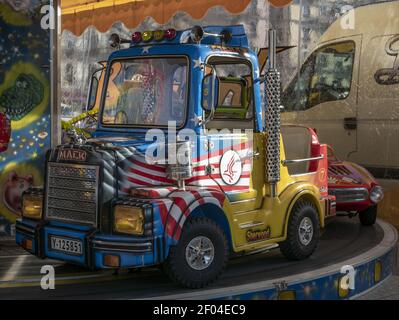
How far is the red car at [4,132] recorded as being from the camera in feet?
23.6

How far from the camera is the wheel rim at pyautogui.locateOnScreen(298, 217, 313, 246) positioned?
258 inches

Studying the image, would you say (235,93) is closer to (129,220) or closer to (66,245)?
(129,220)

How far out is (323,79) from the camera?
1066cm

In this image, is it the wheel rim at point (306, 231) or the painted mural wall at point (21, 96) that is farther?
the painted mural wall at point (21, 96)

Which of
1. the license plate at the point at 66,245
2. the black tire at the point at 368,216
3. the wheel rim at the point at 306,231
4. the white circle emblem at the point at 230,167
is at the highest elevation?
the white circle emblem at the point at 230,167

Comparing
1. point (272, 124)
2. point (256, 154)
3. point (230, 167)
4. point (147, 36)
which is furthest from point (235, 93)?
point (147, 36)

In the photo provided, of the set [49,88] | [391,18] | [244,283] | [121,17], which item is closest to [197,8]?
[121,17]

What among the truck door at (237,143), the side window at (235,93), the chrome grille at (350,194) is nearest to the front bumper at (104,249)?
the truck door at (237,143)

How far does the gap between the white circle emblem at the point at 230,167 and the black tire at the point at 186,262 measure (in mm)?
499

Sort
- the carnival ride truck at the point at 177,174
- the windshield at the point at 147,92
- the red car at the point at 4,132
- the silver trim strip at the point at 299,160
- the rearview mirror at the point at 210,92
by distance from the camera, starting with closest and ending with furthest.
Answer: the carnival ride truck at the point at 177,174 → the rearview mirror at the point at 210,92 → the windshield at the point at 147,92 → the silver trim strip at the point at 299,160 → the red car at the point at 4,132

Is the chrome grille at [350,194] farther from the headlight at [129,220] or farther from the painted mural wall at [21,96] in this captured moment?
the headlight at [129,220]

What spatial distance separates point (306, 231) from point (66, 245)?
2.59 metres

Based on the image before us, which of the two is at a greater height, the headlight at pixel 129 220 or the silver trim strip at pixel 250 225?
the headlight at pixel 129 220
